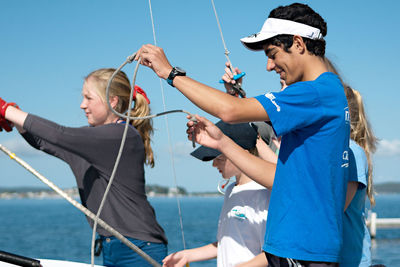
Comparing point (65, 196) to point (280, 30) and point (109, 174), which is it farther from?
point (280, 30)

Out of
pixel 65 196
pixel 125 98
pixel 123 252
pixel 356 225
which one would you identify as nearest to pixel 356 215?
pixel 356 225

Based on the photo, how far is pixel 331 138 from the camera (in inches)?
67.1

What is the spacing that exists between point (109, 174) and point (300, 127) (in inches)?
44.7

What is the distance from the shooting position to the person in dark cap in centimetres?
238

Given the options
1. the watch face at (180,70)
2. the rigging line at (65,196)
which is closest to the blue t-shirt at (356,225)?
the watch face at (180,70)

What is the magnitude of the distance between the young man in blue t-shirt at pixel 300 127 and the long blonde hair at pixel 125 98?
0.87 metres

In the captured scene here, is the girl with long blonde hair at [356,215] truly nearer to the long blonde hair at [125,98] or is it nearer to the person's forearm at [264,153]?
the person's forearm at [264,153]

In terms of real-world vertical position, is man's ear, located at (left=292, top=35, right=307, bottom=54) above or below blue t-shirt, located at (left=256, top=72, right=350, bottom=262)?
above

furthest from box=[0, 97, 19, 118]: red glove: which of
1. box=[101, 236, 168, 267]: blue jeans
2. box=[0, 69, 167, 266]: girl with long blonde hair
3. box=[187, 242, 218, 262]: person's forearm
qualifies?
box=[187, 242, 218, 262]: person's forearm

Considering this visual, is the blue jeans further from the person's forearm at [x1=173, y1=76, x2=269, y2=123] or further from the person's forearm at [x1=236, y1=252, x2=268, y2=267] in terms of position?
the person's forearm at [x1=173, y1=76, x2=269, y2=123]

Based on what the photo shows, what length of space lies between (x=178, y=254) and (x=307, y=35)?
135 centimetres

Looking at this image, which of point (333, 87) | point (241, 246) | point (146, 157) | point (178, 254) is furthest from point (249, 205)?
point (333, 87)

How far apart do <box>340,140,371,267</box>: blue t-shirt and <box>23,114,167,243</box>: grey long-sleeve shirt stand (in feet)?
3.20

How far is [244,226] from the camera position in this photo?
240cm
